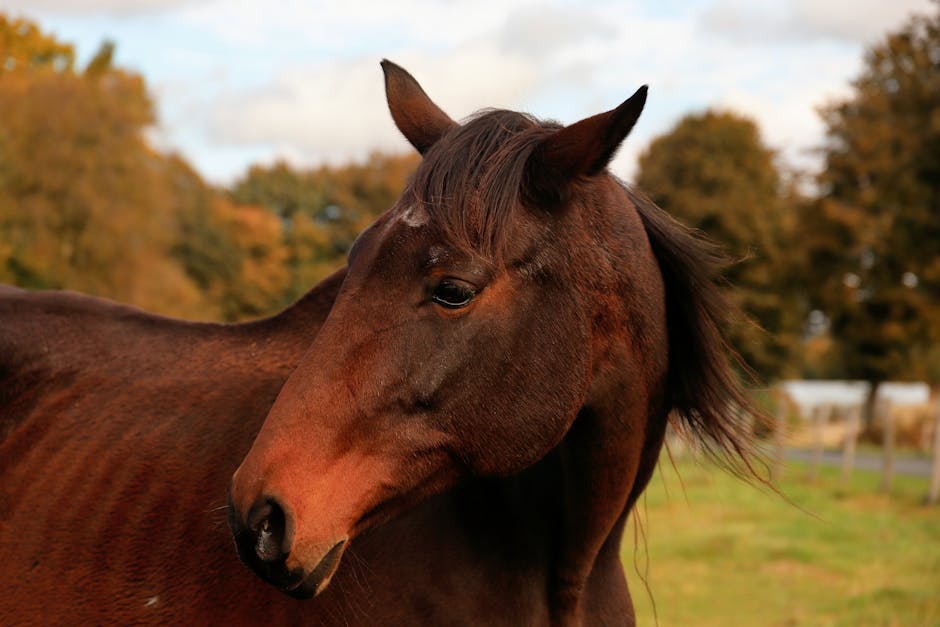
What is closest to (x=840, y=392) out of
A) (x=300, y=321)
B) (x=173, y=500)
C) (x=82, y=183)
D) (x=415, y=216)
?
(x=82, y=183)

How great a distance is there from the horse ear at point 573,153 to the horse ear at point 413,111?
1.43 feet

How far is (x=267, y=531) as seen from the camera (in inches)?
87.6

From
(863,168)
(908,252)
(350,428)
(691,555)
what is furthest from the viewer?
(863,168)

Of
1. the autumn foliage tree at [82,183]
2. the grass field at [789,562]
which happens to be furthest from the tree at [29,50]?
the grass field at [789,562]

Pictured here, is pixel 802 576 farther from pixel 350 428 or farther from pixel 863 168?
pixel 863 168

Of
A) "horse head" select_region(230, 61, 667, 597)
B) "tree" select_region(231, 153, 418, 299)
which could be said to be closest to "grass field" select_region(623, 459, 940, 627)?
"horse head" select_region(230, 61, 667, 597)

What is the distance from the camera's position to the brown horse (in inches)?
96.0

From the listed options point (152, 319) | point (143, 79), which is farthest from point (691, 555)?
point (143, 79)

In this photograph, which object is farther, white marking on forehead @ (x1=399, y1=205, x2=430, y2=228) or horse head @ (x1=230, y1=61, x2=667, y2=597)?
white marking on forehead @ (x1=399, y1=205, x2=430, y2=228)

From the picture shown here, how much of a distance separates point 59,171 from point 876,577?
3256cm

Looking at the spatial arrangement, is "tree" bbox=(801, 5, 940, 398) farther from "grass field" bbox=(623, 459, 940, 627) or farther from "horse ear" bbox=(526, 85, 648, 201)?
"horse ear" bbox=(526, 85, 648, 201)

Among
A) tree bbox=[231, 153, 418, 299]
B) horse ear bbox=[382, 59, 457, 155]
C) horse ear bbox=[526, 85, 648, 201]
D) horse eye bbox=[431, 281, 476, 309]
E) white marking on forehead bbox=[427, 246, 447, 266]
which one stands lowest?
horse eye bbox=[431, 281, 476, 309]

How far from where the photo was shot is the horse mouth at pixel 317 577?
7.39ft

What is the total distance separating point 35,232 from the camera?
33281 millimetres
